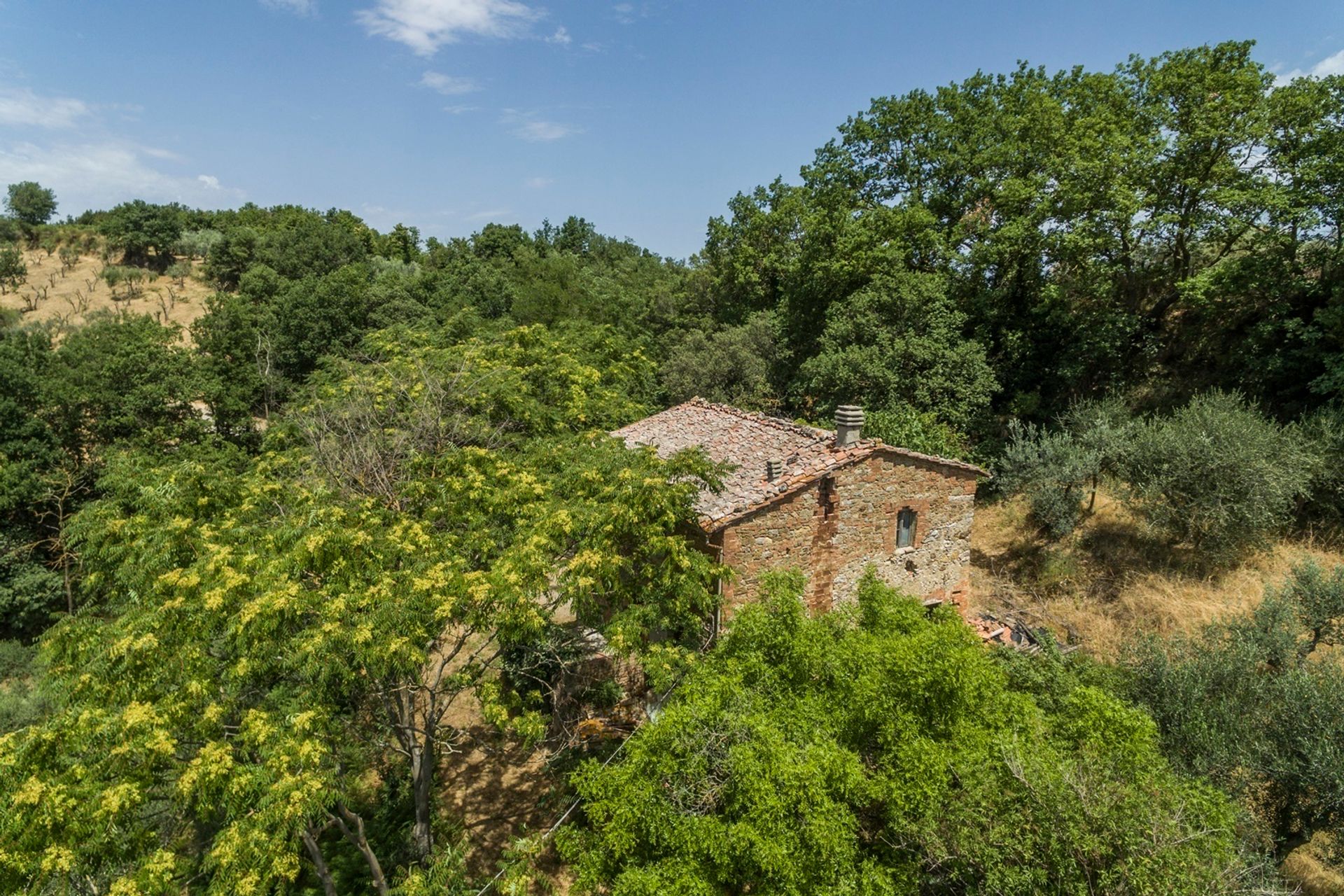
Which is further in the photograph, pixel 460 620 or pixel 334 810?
pixel 334 810

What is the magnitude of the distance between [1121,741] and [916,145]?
83.9 feet

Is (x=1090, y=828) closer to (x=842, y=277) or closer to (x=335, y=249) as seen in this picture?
(x=842, y=277)

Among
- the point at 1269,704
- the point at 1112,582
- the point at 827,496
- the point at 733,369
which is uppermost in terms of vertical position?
the point at 733,369

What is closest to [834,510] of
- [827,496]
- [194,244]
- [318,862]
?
[827,496]

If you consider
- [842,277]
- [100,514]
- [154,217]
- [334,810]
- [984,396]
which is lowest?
[334,810]

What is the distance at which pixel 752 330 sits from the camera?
96.4ft

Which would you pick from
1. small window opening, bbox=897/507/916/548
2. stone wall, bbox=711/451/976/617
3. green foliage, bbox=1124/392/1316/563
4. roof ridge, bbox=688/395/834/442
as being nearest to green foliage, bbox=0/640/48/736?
stone wall, bbox=711/451/976/617

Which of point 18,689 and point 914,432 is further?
point 914,432

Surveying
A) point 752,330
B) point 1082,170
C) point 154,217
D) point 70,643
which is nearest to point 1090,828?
point 70,643

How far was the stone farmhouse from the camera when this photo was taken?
1268cm

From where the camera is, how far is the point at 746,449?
15516mm

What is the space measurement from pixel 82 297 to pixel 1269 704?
7672cm

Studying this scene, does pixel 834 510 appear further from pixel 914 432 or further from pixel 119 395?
pixel 119 395

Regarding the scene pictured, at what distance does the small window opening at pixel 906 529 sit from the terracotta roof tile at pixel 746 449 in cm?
134
